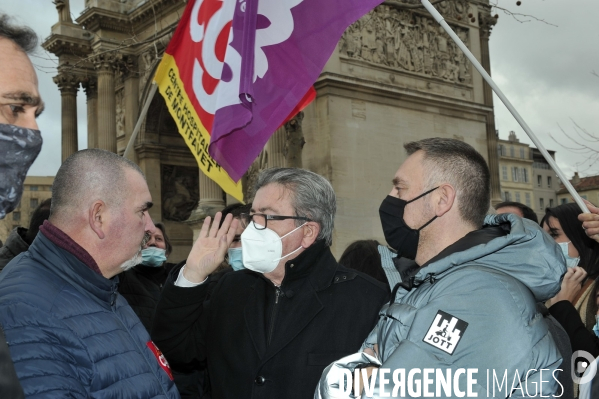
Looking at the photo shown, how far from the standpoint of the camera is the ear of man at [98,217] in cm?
267

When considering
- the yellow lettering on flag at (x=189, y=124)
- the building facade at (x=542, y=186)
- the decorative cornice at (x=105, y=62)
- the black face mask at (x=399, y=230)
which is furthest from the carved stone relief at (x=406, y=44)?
the building facade at (x=542, y=186)

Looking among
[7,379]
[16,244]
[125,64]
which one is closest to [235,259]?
[16,244]

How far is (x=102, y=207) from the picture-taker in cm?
272

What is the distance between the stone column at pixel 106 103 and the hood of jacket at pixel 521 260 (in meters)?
21.1

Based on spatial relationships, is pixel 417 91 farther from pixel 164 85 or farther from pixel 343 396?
pixel 343 396

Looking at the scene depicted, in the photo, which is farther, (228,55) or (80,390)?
(228,55)

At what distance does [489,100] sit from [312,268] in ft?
57.6

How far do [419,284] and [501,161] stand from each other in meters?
72.1

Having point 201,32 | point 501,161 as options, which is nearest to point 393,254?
point 201,32

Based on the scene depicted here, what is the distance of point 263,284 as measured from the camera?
361 centimetres

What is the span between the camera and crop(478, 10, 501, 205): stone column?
19.8m

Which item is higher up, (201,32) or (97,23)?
(97,23)

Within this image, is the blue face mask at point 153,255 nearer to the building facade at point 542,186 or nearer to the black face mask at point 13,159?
the black face mask at point 13,159

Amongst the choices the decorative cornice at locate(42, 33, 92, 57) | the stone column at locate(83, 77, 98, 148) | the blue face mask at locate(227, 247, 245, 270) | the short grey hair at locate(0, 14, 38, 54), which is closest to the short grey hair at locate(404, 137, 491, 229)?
the short grey hair at locate(0, 14, 38, 54)
